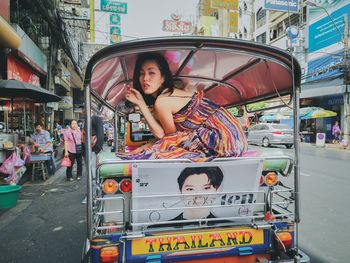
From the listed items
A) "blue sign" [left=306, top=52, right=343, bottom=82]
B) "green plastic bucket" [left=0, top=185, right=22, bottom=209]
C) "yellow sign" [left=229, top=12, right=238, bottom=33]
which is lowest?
"green plastic bucket" [left=0, top=185, right=22, bottom=209]

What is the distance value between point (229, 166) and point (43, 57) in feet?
43.1

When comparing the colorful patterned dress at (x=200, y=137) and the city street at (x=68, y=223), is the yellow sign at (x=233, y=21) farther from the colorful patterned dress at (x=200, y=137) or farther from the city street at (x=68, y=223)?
the colorful patterned dress at (x=200, y=137)

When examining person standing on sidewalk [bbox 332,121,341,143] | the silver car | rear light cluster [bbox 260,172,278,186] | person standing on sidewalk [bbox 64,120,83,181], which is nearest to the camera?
rear light cluster [bbox 260,172,278,186]

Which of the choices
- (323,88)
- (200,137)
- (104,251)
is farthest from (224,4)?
(104,251)

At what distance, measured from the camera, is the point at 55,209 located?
5.15m

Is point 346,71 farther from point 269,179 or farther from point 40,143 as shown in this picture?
point 269,179

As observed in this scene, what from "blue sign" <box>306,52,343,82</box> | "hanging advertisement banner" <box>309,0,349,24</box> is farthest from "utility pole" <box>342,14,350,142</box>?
"hanging advertisement banner" <box>309,0,349,24</box>

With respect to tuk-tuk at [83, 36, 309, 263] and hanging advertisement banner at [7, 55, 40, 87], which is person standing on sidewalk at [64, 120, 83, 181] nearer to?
hanging advertisement banner at [7, 55, 40, 87]

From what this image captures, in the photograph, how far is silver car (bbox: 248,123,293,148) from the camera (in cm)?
1748

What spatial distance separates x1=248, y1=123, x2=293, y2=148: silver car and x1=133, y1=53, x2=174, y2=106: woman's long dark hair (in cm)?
1552

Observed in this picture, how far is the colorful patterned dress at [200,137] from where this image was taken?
2.51 meters

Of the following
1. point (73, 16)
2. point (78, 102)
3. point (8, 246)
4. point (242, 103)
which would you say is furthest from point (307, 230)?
point (78, 102)

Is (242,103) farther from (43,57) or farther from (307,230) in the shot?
(43,57)

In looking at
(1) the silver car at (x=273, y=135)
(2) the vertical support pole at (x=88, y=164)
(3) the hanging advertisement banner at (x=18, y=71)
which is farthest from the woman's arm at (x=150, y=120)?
(1) the silver car at (x=273, y=135)
